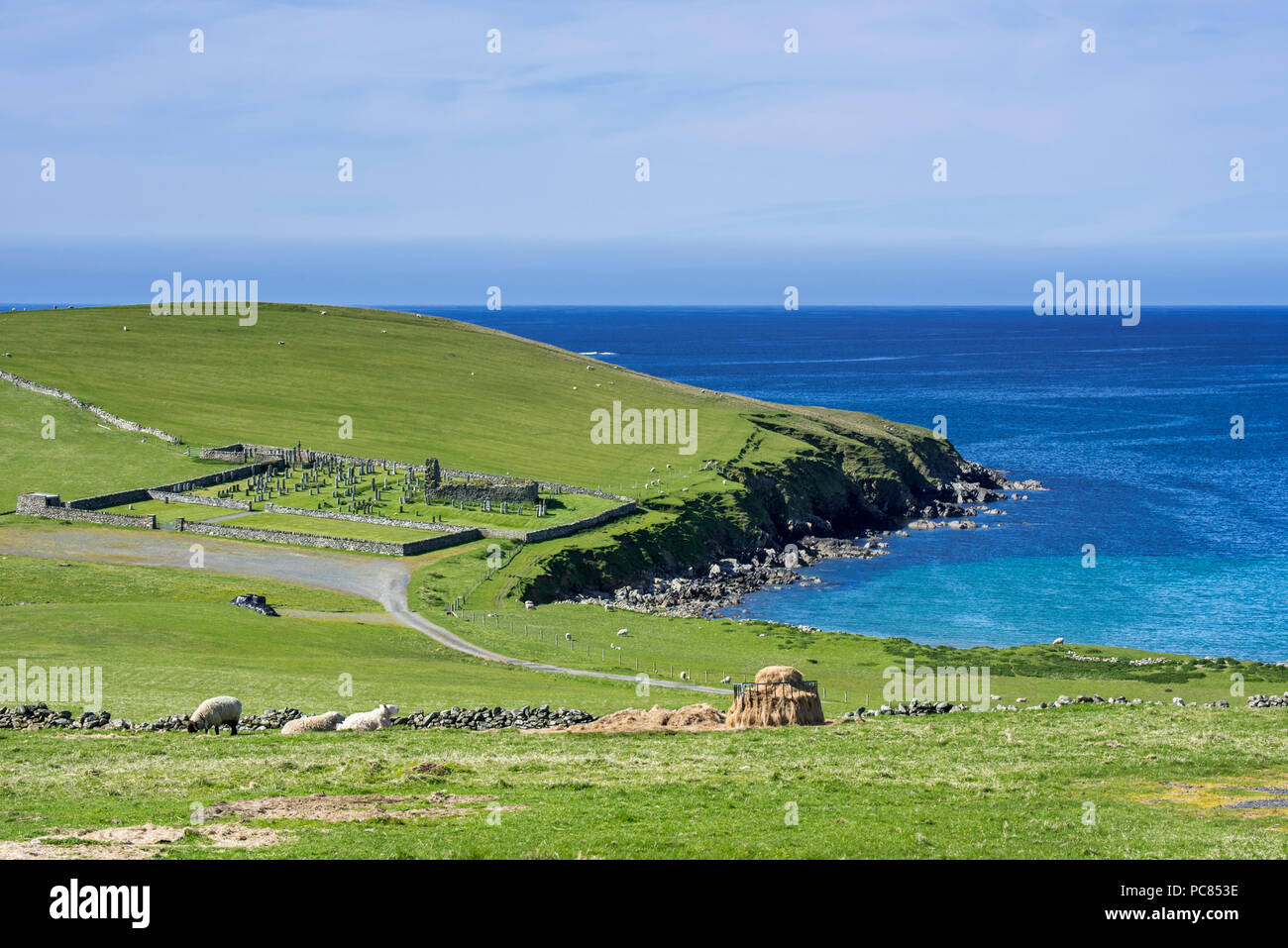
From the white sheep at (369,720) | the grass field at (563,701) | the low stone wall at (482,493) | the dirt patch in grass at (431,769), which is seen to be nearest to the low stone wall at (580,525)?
the grass field at (563,701)

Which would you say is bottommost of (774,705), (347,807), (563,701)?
(563,701)

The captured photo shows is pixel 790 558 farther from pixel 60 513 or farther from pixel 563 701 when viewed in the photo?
pixel 563 701

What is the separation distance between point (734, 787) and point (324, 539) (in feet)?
199

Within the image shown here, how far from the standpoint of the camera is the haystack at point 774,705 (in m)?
38.2

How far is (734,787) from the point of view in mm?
28641

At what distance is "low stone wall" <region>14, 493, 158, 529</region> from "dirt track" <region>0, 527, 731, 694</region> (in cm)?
191

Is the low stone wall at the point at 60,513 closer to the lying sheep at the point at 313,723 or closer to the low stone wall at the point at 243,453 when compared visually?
the low stone wall at the point at 243,453

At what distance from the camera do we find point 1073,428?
19675cm

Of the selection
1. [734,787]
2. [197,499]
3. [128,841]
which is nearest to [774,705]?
[734,787]

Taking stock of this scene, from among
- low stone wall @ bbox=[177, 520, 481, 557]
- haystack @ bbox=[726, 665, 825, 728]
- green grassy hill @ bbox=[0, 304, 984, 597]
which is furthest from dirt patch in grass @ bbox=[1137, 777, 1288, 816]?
low stone wall @ bbox=[177, 520, 481, 557]

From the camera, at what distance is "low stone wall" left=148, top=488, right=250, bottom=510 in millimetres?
94125

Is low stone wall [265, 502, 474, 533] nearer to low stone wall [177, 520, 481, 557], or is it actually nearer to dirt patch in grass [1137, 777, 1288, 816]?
low stone wall [177, 520, 481, 557]

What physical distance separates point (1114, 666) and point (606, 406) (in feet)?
334
